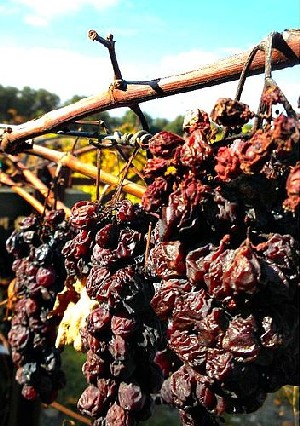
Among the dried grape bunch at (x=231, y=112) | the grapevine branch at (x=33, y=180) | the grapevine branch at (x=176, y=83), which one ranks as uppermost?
the grapevine branch at (x=176, y=83)

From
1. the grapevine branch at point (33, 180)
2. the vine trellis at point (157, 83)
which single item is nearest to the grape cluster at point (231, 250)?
the vine trellis at point (157, 83)

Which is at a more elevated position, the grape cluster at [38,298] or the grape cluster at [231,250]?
the grape cluster at [231,250]

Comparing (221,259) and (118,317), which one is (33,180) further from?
(221,259)

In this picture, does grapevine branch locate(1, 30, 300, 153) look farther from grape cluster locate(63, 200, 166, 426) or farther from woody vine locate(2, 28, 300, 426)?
grape cluster locate(63, 200, 166, 426)

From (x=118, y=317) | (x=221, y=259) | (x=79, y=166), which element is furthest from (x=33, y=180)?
(x=221, y=259)

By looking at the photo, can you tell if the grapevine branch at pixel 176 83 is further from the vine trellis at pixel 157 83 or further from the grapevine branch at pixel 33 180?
the grapevine branch at pixel 33 180

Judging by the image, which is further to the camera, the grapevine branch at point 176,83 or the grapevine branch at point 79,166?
the grapevine branch at point 79,166

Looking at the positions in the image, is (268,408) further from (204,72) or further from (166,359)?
(204,72)
